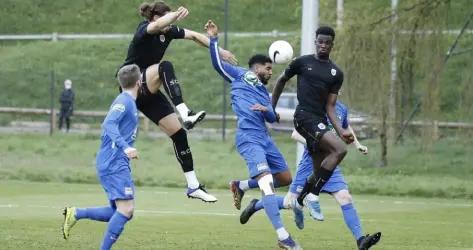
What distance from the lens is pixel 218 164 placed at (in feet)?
101

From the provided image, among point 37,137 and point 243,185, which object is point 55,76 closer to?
point 37,137

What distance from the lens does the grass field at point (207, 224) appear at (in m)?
14.3

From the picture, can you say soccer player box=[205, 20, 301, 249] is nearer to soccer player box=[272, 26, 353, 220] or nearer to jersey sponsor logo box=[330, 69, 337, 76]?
soccer player box=[272, 26, 353, 220]

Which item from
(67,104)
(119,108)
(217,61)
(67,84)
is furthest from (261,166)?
(67,84)

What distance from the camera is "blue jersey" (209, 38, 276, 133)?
14.1 metres

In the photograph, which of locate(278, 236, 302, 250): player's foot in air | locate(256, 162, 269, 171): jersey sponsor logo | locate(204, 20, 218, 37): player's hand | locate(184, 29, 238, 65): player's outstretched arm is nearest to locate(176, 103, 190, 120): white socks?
locate(184, 29, 238, 65): player's outstretched arm

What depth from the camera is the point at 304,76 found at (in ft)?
46.3

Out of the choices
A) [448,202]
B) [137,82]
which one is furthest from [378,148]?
[137,82]

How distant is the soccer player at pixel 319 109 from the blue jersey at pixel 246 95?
427 mm

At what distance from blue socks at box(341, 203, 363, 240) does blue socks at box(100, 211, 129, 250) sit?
3.00 meters

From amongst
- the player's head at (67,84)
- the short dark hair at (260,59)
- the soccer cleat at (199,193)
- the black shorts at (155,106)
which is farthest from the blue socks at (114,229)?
the player's head at (67,84)

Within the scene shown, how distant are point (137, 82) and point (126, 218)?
148 cm

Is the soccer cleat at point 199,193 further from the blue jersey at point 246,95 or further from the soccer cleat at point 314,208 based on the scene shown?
the soccer cleat at point 314,208

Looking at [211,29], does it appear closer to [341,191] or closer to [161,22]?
[161,22]
